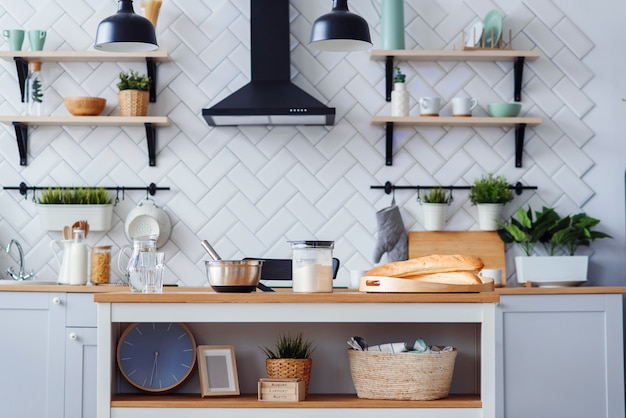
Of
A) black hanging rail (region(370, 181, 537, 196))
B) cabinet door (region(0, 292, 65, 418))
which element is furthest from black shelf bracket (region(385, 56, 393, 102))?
cabinet door (region(0, 292, 65, 418))

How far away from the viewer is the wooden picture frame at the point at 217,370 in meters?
2.73

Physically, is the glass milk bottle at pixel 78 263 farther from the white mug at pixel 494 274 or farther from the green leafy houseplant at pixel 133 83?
the white mug at pixel 494 274

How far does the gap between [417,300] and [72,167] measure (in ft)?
9.77

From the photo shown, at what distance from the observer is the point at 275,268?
3145 millimetres

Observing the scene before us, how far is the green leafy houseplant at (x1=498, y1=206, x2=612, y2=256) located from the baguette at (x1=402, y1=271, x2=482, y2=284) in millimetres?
2064

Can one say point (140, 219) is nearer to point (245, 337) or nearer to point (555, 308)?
point (245, 337)

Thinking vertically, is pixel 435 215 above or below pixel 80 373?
above

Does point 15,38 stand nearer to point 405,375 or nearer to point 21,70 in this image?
point 21,70

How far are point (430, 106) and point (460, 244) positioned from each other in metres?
0.80

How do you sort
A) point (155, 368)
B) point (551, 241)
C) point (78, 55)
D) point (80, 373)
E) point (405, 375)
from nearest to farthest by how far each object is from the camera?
point (405, 375), point (155, 368), point (80, 373), point (551, 241), point (78, 55)

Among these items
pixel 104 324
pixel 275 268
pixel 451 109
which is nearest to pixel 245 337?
pixel 275 268

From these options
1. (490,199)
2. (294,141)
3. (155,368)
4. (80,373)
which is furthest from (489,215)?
(155,368)

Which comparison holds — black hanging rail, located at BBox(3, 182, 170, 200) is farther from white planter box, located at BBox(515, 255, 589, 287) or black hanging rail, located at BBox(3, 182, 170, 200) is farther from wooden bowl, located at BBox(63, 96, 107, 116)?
white planter box, located at BBox(515, 255, 589, 287)

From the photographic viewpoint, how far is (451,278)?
2656 mm
